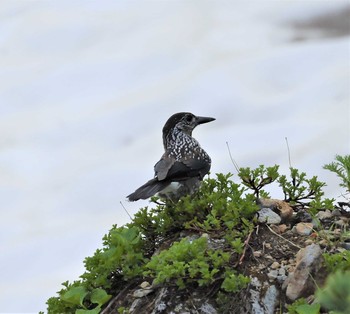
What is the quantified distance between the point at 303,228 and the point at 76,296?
183cm

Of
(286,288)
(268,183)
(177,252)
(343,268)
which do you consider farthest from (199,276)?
(268,183)

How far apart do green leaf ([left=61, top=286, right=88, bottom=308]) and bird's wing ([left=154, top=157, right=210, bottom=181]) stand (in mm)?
1405

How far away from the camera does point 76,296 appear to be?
15.5 feet

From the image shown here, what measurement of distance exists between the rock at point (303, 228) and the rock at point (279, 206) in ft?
0.49

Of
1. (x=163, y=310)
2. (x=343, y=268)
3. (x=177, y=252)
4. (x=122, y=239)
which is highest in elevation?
(x=122, y=239)

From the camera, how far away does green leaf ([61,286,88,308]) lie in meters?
4.73

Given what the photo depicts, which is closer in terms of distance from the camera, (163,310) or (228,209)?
(163,310)

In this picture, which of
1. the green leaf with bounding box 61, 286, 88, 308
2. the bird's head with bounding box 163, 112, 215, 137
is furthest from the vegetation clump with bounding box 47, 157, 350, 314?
Answer: the bird's head with bounding box 163, 112, 215, 137

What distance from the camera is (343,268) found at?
4203mm

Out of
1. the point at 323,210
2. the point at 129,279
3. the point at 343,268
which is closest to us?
the point at 343,268

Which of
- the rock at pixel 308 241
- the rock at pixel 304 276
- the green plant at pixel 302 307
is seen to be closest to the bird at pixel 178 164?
the rock at pixel 308 241

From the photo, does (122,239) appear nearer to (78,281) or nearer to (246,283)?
(78,281)

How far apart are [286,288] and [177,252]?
2.59 ft

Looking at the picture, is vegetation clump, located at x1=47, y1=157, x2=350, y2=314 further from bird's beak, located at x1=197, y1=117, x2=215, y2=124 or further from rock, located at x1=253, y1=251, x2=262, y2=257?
bird's beak, located at x1=197, y1=117, x2=215, y2=124
